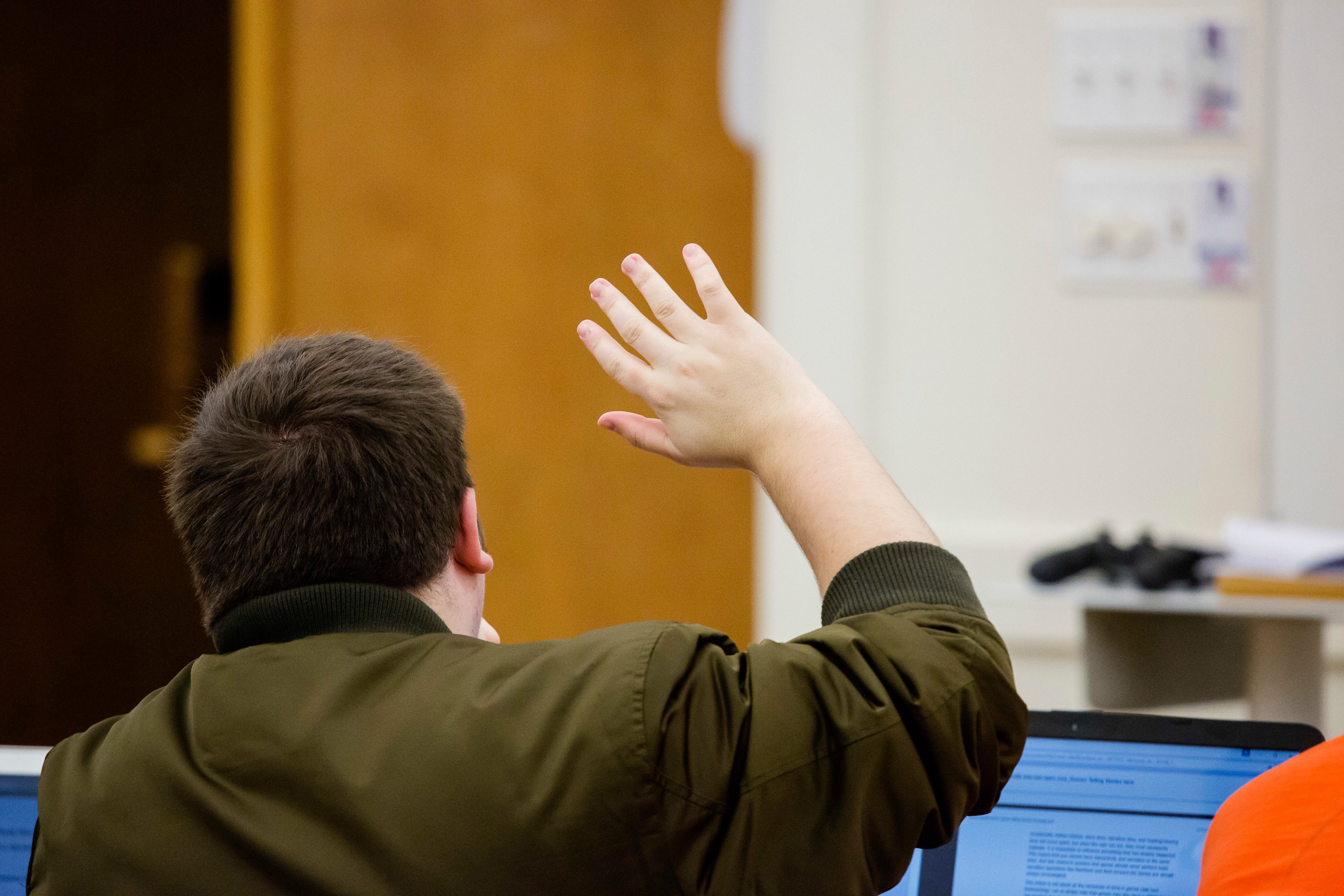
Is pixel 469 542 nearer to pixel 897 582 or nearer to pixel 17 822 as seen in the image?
pixel 897 582

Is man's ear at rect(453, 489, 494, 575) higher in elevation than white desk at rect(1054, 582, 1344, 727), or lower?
higher

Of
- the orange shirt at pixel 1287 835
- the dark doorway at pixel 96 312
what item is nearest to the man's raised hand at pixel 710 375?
the orange shirt at pixel 1287 835

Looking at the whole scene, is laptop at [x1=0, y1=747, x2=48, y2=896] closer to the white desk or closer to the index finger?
the index finger

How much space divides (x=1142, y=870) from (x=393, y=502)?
59 centimetres

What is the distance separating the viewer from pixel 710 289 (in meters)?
0.75

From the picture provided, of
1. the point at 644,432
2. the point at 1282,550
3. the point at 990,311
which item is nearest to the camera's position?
the point at 644,432

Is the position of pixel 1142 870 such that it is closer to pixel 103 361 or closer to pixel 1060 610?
pixel 1060 610

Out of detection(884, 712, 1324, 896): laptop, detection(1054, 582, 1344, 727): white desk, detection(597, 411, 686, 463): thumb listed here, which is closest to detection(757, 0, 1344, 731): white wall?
detection(1054, 582, 1344, 727): white desk

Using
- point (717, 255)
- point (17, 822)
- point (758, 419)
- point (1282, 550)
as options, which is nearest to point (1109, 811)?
point (758, 419)

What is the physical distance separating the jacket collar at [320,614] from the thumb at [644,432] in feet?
0.59

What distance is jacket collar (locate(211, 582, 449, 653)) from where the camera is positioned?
0.67m

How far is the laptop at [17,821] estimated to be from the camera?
0.88 meters

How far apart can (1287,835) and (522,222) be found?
227 centimetres

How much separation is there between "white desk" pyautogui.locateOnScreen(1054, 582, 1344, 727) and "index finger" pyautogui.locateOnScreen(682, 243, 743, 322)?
1.03 meters
